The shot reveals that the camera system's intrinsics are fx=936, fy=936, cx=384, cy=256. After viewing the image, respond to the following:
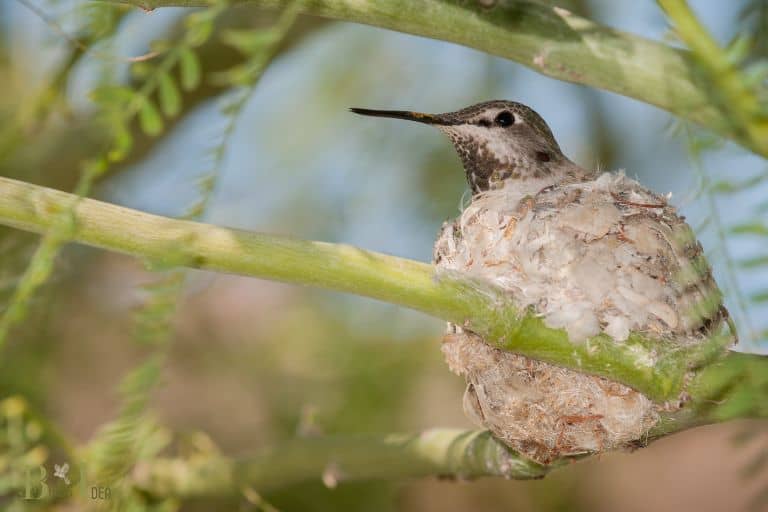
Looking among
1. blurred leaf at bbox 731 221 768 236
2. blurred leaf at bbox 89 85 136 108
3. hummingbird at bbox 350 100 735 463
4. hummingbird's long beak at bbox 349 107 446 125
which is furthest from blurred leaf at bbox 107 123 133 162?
hummingbird's long beak at bbox 349 107 446 125

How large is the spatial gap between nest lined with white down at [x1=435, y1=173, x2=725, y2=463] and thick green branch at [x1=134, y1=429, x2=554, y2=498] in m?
0.10

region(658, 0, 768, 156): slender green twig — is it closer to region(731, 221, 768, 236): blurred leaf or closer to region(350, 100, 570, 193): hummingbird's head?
region(731, 221, 768, 236): blurred leaf

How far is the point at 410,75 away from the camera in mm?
4238

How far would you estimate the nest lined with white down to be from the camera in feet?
6.88

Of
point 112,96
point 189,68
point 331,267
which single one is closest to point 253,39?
point 189,68

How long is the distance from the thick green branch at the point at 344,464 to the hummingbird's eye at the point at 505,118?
3.59 feet

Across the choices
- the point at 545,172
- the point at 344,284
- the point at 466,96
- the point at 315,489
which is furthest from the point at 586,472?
the point at 344,284

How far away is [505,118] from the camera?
10.2 ft

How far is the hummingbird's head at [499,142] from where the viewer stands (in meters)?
3.09

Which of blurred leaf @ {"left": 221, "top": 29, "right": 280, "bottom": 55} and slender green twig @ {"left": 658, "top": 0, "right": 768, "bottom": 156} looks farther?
slender green twig @ {"left": 658, "top": 0, "right": 768, "bottom": 156}

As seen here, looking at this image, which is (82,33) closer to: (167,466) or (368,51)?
(167,466)

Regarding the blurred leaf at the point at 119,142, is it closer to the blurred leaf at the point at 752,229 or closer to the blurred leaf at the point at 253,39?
the blurred leaf at the point at 253,39

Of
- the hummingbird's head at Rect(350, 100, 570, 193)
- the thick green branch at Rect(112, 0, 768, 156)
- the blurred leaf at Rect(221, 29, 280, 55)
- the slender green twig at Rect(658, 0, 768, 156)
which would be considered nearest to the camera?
the blurred leaf at Rect(221, 29, 280, 55)

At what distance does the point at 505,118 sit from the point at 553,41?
113 cm
